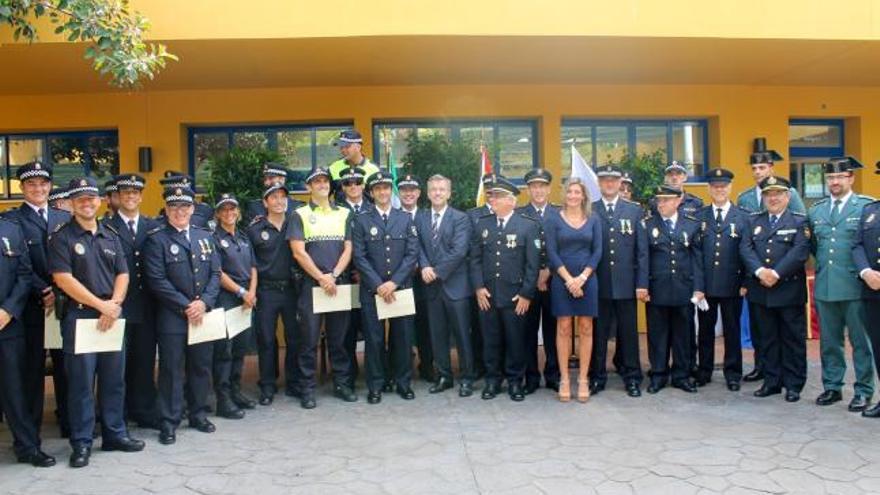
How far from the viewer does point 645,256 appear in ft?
21.5

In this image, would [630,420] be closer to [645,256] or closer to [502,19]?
[645,256]

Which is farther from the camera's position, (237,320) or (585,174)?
(585,174)

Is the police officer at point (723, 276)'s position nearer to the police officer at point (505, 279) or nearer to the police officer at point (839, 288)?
the police officer at point (839, 288)

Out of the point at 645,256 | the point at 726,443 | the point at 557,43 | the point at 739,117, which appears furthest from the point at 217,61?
the point at 739,117

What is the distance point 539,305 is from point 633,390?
1.18m

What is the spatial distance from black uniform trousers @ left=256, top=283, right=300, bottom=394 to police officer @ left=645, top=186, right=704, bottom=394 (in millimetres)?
3248

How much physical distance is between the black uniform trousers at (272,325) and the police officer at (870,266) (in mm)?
4773

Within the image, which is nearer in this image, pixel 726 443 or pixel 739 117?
pixel 726 443

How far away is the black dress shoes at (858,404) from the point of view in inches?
234

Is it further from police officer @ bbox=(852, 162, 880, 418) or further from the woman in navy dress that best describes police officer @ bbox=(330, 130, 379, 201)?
police officer @ bbox=(852, 162, 880, 418)

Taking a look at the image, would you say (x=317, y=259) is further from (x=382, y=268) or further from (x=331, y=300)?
(x=382, y=268)

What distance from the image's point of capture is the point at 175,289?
5.52 meters

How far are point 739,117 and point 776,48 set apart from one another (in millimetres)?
2717

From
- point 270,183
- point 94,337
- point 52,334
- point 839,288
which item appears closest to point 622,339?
point 839,288
